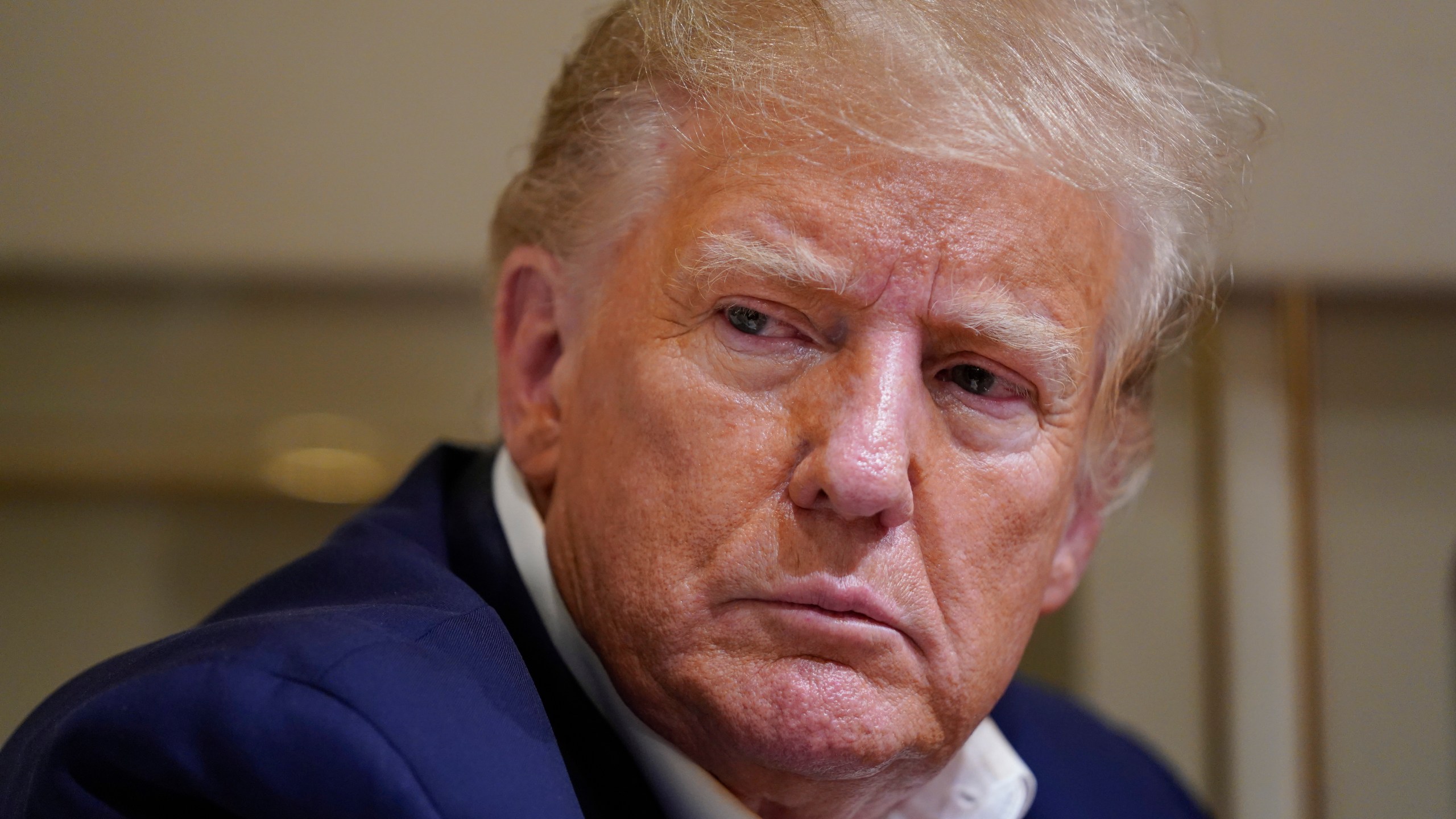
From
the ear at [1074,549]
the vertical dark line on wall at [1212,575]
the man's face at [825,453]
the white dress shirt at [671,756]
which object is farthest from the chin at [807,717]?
the vertical dark line on wall at [1212,575]

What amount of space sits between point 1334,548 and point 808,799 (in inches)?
57.6

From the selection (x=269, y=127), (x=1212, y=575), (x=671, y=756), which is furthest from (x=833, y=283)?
(x=1212, y=575)

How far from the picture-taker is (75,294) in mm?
1964

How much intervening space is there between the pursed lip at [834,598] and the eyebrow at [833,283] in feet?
0.86

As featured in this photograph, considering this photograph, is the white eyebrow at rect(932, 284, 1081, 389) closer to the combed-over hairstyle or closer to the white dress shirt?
the combed-over hairstyle

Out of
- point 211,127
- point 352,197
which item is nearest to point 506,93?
point 352,197

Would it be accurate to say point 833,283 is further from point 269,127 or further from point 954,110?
point 269,127

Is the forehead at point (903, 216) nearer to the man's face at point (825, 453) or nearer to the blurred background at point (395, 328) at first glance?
the man's face at point (825, 453)

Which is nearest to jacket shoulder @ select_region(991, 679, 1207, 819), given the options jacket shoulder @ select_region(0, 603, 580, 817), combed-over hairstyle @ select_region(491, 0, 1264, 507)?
combed-over hairstyle @ select_region(491, 0, 1264, 507)

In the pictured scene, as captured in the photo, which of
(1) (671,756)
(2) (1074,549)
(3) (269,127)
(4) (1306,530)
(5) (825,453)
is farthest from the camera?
(4) (1306,530)

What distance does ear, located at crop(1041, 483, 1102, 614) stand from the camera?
134cm

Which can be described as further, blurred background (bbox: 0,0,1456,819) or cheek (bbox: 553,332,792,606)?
blurred background (bbox: 0,0,1456,819)

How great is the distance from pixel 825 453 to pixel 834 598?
5.1 inches

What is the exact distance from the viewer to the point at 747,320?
1.06 metres
